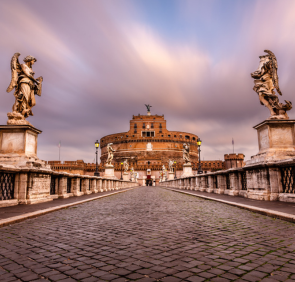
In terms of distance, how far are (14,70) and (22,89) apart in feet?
2.25

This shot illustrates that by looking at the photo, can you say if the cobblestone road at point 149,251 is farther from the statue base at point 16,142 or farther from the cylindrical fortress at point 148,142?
the cylindrical fortress at point 148,142

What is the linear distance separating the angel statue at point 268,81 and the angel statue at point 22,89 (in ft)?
25.2

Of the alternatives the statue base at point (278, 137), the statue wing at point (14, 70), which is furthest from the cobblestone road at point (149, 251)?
the statue wing at point (14, 70)

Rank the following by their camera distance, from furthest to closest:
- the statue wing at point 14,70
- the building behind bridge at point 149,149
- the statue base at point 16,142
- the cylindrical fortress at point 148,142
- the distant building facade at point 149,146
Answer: the cylindrical fortress at point 148,142
the distant building facade at point 149,146
the building behind bridge at point 149,149
the statue wing at point 14,70
the statue base at point 16,142

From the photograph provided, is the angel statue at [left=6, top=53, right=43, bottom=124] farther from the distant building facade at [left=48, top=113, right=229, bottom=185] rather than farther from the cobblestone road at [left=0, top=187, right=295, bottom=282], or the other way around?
the distant building facade at [left=48, top=113, right=229, bottom=185]

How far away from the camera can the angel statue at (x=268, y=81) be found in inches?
344

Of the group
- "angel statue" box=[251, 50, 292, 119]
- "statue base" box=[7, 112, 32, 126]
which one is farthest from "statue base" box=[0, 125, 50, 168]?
"angel statue" box=[251, 50, 292, 119]

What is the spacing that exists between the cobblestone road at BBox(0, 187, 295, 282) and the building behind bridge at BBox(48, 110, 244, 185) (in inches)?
3136

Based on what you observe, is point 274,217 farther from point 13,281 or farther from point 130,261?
point 13,281

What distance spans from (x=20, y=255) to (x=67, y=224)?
6.44ft

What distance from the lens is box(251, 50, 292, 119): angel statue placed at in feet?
28.7

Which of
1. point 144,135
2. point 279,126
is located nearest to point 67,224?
point 279,126

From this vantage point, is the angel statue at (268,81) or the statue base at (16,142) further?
the angel statue at (268,81)

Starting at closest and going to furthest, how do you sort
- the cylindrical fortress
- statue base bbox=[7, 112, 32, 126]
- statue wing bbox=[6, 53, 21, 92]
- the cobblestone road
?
the cobblestone road → statue base bbox=[7, 112, 32, 126] → statue wing bbox=[6, 53, 21, 92] → the cylindrical fortress
